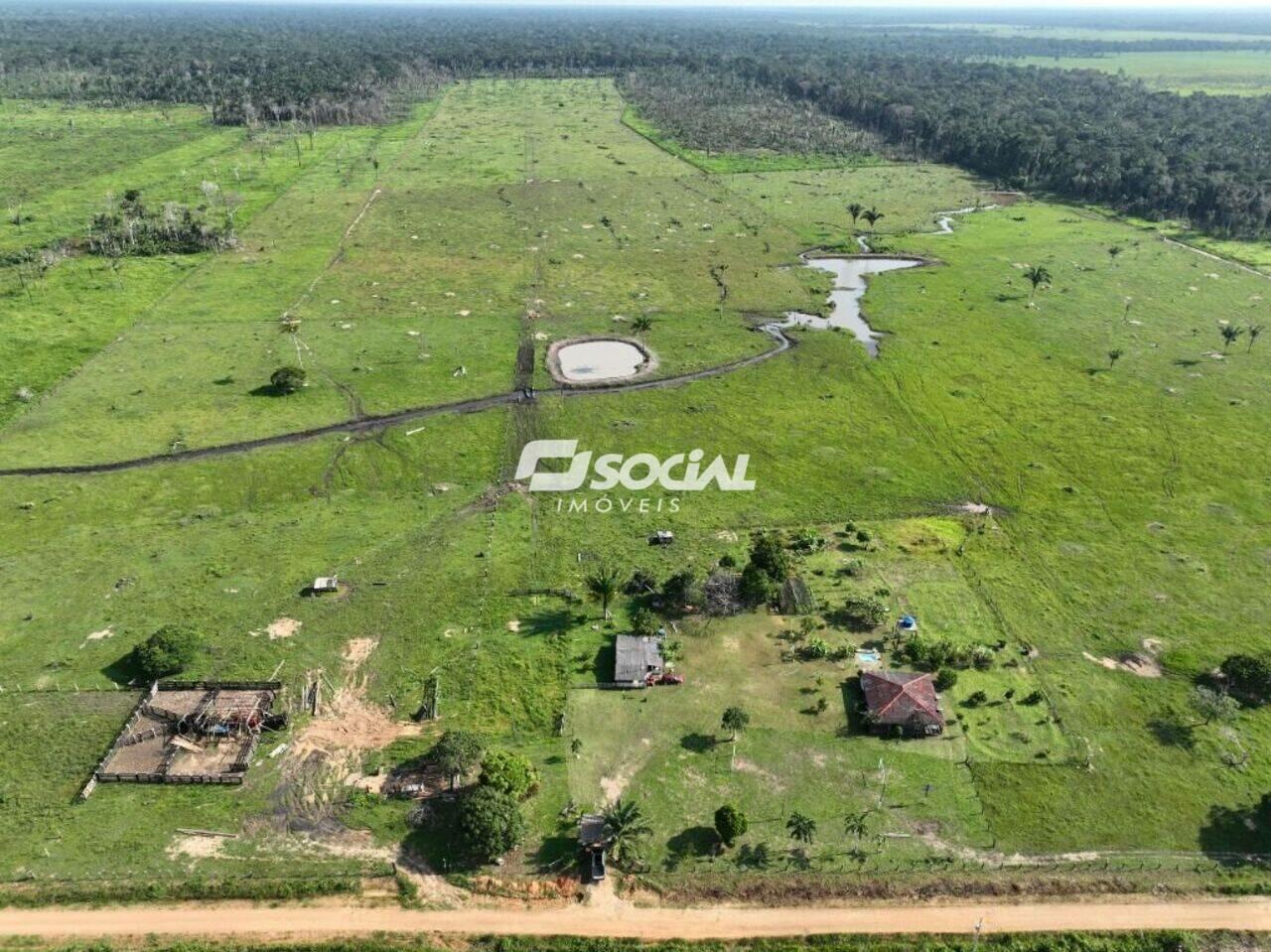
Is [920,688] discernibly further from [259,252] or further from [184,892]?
[259,252]

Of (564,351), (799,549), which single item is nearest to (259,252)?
(564,351)

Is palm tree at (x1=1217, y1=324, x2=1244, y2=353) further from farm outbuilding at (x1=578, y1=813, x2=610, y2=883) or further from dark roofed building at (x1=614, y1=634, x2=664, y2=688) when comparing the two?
farm outbuilding at (x1=578, y1=813, x2=610, y2=883)

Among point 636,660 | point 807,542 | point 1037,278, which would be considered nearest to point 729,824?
point 636,660

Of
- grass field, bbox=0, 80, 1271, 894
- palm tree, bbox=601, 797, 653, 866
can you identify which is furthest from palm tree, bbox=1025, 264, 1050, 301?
palm tree, bbox=601, 797, 653, 866

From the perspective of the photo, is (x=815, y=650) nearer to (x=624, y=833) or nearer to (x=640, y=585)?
(x=640, y=585)

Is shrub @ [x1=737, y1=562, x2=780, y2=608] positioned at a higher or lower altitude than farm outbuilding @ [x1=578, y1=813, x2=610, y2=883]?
higher

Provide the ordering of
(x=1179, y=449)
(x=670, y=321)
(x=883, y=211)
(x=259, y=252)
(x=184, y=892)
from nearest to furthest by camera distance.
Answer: (x=184, y=892)
(x=1179, y=449)
(x=670, y=321)
(x=259, y=252)
(x=883, y=211)
